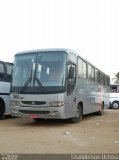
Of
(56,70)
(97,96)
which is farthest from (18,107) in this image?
(97,96)

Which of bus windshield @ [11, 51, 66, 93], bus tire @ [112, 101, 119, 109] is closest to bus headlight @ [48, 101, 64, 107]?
bus windshield @ [11, 51, 66, 93]

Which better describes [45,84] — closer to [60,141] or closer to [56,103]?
[56,103]

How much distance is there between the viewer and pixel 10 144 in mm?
10070

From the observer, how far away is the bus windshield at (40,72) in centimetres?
1438

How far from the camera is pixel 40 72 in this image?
14586mm

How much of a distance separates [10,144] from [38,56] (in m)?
5.71

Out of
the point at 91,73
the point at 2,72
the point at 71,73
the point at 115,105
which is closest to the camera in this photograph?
the point at 71,73

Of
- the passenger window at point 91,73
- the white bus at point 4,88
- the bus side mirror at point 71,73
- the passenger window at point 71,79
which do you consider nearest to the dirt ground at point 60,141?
the passenger window at point 71,79

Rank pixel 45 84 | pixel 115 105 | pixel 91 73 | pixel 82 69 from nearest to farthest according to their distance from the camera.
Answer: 1. pixel 45 84
2. pixel 82 69
3. pixel 91 73
4. pixel 115 105

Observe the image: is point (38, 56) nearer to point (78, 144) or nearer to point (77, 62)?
point (77, 62)

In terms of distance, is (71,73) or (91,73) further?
(91,73)

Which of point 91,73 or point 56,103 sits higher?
point 91,73

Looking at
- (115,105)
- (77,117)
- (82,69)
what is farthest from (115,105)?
(77,117)

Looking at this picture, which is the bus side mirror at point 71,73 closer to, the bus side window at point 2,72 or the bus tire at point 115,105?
the bus side window at point 2,72
